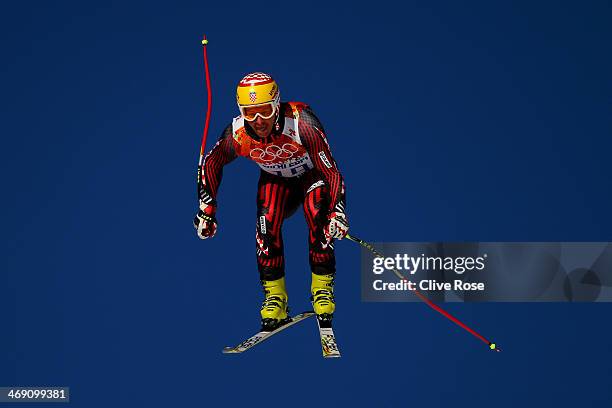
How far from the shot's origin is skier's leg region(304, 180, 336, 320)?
683cm

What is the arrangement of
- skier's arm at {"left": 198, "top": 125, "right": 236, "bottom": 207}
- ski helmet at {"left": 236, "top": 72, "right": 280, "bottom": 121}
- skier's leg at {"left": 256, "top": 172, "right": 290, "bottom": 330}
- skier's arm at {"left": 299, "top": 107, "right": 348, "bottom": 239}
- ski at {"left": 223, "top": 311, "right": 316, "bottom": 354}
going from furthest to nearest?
1. skier's leg at {"left": 256, "top": 172, "right": 290, "bottom": 330}
2. skier's arm at {"left": 198, "top": 125, "right": 236, "bottom": 207}
3. ski at {"left": 223, "top": 311, "right": 316, "bottom": 354}
4. skier's arm at {"left": 299, "top": 107, "right": 348, "bottom": 239}
5. ski helmet at {"left": 236, "top": 72, "right": 280, "bottom": 121}

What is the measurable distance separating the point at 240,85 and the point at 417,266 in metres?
1.73

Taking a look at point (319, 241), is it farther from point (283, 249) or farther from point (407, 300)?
point (407, 300)

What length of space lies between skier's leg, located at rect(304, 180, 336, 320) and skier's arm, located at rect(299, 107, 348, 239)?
6.4 inches

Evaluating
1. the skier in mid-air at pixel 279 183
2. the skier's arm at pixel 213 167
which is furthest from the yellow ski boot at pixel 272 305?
the skier's arm at pixel 213 167

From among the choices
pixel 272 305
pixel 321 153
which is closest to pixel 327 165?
pixel 321 153

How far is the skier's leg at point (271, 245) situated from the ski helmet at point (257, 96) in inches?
23.2

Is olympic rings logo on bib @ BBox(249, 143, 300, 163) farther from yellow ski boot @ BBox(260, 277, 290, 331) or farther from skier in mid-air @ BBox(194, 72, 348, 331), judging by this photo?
yellow ski boot @ BBox(260, 277, 290, 331)

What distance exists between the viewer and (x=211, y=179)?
22.3ft

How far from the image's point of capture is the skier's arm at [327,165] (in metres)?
6.53

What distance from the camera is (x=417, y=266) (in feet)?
24.1

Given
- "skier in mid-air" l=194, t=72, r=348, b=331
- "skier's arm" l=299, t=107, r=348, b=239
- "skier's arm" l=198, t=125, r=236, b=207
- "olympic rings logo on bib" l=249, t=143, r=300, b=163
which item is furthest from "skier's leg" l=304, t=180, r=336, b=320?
"skier's arm" l=198, t=125, r=236, b=207

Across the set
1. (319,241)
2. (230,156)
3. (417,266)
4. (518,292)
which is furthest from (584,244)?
(230,156)

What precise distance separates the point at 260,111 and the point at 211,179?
1.90ft
